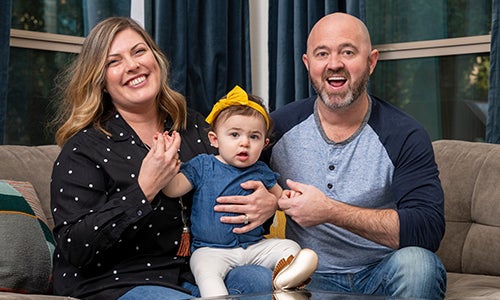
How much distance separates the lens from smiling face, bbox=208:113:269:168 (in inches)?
84.6

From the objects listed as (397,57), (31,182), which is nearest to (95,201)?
(31,182)

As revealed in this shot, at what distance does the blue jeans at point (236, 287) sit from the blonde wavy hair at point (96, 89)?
47 centimetres

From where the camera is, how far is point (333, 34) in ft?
7.91

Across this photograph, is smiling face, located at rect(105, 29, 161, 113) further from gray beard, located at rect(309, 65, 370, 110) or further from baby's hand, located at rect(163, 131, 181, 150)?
gray beard, located at rect(309, 65, 370, 110)

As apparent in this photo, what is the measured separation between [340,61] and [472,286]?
865mm

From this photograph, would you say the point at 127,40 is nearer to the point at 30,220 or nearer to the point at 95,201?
the point at 95,201

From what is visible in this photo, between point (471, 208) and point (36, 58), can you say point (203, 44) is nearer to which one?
point (36, 58)

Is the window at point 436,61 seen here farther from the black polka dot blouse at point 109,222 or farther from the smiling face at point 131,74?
the black polka dot blouse at point 109,222

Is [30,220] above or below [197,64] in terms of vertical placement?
below

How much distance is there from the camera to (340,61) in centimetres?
240

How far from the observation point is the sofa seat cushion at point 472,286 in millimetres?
2422

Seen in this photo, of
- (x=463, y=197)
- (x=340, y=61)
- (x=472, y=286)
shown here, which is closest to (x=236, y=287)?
(x=340, y=61)

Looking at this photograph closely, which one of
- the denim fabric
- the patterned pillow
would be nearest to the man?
the denim fabric

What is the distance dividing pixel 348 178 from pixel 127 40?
0.77m
